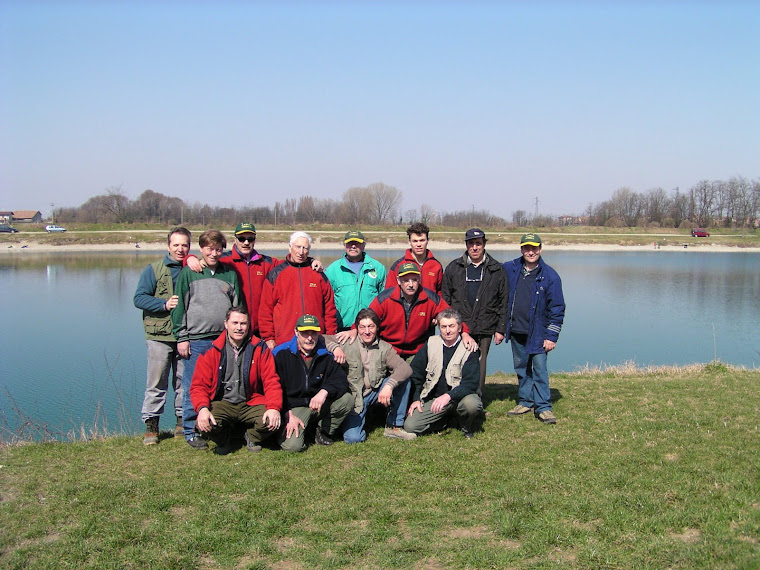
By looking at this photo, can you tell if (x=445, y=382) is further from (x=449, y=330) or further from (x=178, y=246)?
(x=178, y=246)

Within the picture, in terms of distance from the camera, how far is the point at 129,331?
17234mm

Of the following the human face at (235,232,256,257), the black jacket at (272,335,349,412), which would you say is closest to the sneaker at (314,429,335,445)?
the black jacket at (272,335,349,412)

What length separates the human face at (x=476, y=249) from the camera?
653 cm

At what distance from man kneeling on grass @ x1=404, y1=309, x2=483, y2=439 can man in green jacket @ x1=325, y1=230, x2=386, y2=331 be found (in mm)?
918

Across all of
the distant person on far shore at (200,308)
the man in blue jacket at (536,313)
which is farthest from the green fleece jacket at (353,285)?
the man in blue jacket at (536,313)

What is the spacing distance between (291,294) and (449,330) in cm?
163

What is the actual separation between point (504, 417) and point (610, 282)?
25118mm

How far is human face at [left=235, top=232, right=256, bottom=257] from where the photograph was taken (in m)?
6.19

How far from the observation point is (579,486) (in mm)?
4637

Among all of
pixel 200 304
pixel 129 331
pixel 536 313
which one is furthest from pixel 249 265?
pixel 129 331

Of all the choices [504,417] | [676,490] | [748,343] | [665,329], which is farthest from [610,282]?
[676,490]

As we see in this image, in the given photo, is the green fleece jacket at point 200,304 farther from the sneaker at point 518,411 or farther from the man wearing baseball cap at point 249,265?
the sneaker at point 518,411

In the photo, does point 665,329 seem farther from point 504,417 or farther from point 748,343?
point 504,417

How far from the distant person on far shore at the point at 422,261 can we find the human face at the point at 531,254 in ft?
3.08
